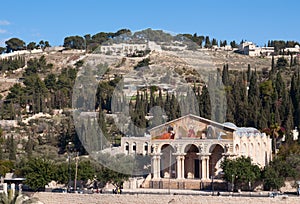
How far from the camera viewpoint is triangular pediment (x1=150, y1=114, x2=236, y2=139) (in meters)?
41.5

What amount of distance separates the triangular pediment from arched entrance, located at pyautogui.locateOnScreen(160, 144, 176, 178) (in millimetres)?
991

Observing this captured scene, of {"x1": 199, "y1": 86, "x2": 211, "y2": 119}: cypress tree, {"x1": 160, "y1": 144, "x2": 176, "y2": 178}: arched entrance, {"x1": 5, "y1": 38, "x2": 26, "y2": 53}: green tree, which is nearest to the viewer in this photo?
{"x1": 160, "y1": 144, "x2": 176, "y2": 178}: arched entrance

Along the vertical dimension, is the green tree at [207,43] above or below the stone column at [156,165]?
above

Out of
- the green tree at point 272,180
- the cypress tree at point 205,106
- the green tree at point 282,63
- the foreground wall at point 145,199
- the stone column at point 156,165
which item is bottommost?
the foreground wall at point 145,199

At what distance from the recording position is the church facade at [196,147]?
1624 inches

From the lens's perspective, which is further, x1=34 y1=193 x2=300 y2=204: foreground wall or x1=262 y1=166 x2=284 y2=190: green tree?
x1=262 y1=166 x2=284 y2=190: green tree

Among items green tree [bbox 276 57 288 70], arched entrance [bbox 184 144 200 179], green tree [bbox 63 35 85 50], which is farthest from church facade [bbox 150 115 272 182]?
green tree [bbox 63 35 85 50]

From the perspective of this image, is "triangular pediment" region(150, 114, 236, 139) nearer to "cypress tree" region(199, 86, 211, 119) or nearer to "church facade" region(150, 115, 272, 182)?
"church facade" region(150, 115, 272, 182)

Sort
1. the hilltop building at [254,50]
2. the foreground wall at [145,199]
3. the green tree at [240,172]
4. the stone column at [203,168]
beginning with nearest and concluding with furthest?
the foreground wall at [145,199]
the green tree at [240,172]
the stone column at [203,168]
the hilltop building at [254,50]

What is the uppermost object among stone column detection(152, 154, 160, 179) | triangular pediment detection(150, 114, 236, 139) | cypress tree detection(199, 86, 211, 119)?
cypress tree detection(199, 86, 211, 119)

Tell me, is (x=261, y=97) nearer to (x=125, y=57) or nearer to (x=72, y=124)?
(x=72, y=124)

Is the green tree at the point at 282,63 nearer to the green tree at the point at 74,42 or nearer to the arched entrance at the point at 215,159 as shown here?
the green tree at the point at 74,42

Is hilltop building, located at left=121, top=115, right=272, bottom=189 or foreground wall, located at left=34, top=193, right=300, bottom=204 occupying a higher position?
hilltop building, located at left=121, top=115, right=272, bottom=189

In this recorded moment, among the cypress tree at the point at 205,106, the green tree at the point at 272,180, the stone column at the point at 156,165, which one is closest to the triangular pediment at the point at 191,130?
the stone column at the point at 156,165
